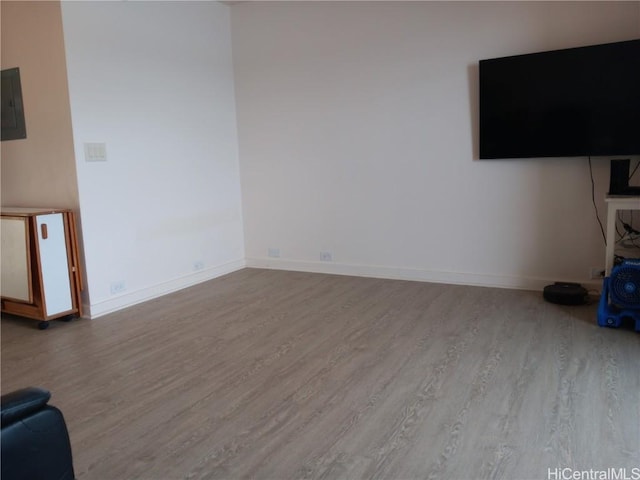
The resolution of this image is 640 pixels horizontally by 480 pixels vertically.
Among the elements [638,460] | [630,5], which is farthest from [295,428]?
[630,5]

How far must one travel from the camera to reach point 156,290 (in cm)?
429

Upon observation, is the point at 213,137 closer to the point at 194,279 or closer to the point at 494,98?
the point at 194,279

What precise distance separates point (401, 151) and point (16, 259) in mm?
3259

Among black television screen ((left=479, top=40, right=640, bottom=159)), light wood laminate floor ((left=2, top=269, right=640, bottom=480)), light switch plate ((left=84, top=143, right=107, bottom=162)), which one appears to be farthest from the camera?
light switch plate ((left=84, top=143, right=107, bottom=162))

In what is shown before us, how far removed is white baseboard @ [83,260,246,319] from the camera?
379 cm

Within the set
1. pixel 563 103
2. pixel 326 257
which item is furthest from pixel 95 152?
pixel 563 103

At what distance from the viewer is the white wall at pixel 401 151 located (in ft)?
12.4

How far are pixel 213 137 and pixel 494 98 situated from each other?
8.96 ft

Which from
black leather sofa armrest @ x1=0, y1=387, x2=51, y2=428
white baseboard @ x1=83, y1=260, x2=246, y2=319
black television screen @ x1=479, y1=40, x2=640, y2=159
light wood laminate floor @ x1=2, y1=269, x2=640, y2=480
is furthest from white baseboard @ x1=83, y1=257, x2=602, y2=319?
black leather sofa armrest @ x1=0, y1=387, x2=51, y2=428

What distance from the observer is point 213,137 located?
491cm

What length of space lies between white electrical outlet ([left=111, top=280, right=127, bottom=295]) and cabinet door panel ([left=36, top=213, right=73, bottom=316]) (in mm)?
355

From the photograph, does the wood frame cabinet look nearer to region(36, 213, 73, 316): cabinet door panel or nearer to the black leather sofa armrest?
region(36, 213, 73, 316): cabinet door panel

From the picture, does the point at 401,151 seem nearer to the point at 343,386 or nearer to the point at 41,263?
the point at 343,386

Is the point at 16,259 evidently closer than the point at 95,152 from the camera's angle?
Yes
